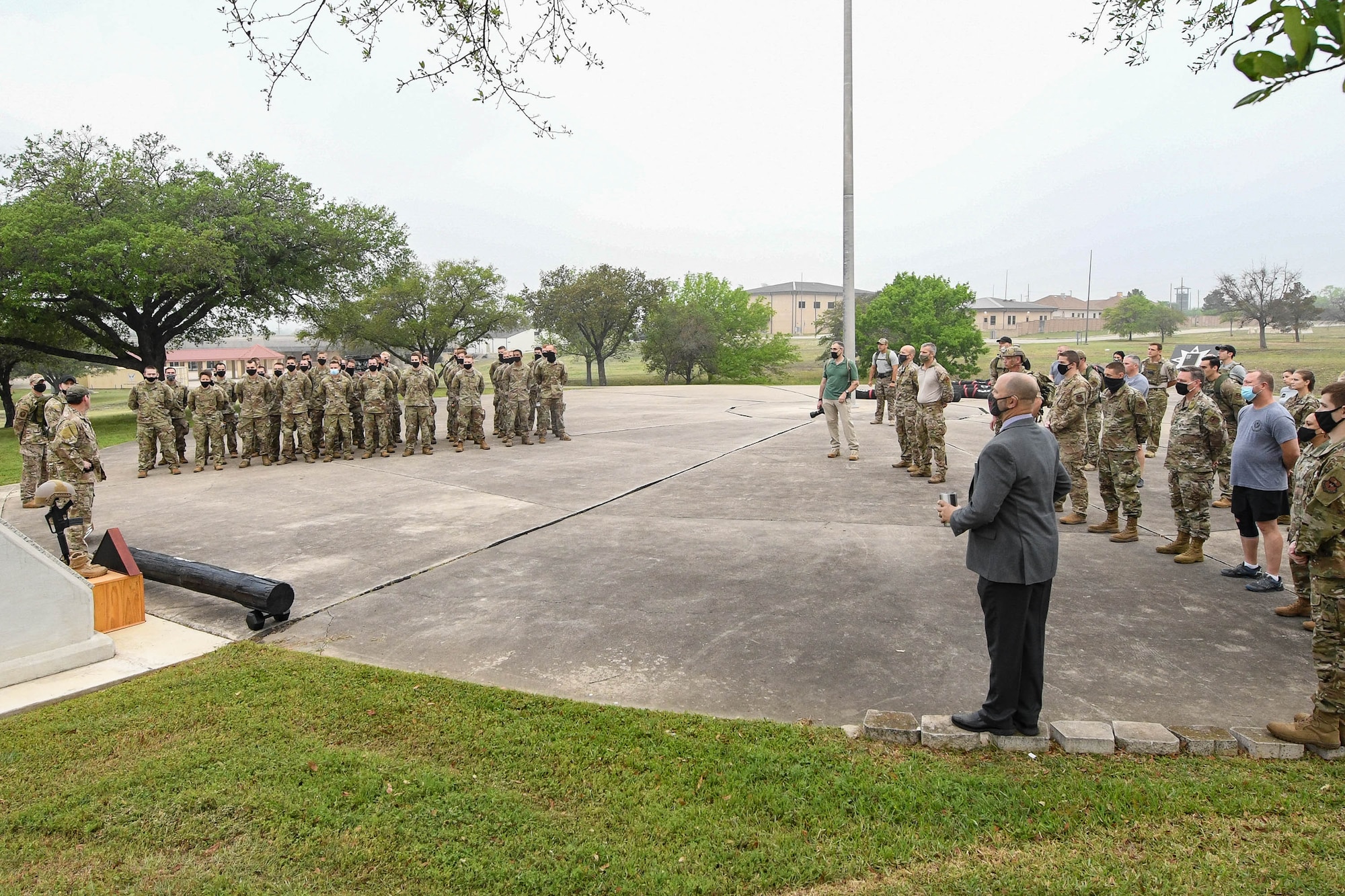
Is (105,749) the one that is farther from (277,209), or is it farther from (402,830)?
(277,209)

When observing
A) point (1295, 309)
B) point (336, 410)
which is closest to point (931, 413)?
point (336, 410)

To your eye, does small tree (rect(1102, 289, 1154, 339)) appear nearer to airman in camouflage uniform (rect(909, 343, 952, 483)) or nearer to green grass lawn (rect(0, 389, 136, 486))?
airman in camouflage uniform (rect(909, 343, 952, 483))

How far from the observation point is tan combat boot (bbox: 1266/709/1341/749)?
391 cm

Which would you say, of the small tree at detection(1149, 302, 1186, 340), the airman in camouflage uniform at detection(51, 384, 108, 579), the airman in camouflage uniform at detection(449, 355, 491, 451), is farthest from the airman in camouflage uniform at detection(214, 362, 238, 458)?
the small tree at detection(1149, 302, 1186, 340)

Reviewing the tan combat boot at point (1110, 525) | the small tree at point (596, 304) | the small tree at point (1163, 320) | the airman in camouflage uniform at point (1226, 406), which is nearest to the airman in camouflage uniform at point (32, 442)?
the tan combat boot at point (1110, 525)

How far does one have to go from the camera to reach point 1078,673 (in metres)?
4.92

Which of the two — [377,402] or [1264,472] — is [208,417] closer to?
[377,402]

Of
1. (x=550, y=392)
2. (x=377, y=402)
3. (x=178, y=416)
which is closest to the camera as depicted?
(x=377, y=402)

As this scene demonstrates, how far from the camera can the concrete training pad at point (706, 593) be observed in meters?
4.82

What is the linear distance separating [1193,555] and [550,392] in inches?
462

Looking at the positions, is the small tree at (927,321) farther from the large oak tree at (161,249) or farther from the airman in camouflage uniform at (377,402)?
the airman in camouflage uniform at (377,402)

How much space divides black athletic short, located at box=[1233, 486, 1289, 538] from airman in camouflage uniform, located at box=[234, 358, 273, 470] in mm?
14382

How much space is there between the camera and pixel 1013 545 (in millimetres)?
3918

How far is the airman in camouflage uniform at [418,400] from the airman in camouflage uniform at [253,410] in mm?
2348
